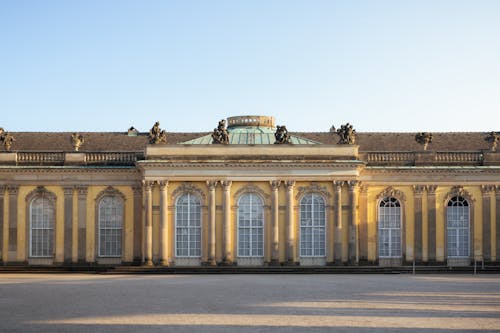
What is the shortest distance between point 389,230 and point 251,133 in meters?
10.0

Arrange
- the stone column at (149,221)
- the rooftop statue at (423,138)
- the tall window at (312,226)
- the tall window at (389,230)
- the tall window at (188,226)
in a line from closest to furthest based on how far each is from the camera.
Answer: the stone column at (149,221) < the tall window at (188,226) < the tall window at (312,226) < the tall window at (389,230) < the rooftop statue at (423,138)

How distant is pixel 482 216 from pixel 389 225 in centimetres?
539

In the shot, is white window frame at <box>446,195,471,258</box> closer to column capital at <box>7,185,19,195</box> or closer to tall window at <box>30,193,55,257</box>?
tall window at <box>30,193,55,257</box>

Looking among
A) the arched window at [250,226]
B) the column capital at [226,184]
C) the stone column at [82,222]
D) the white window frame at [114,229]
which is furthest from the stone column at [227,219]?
the stone column at [82,222]

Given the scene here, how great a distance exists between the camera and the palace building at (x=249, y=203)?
51.5m

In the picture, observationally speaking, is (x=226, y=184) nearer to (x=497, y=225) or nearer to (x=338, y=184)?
(x=338, y=184)

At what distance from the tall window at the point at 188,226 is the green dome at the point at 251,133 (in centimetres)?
341

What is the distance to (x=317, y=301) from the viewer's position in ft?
93.1

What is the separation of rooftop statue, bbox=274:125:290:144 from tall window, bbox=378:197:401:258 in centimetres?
696

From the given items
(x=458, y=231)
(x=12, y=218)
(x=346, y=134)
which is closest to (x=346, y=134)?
(x=346, y=134)

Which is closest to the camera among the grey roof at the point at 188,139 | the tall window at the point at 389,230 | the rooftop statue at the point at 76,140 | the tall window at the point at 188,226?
the tall window at the point at 188,226

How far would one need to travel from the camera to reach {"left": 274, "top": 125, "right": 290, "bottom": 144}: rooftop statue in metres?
51.8

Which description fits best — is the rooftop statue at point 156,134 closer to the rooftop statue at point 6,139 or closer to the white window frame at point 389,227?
the rooftop statue at point 6,139

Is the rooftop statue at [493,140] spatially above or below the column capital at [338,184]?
above
